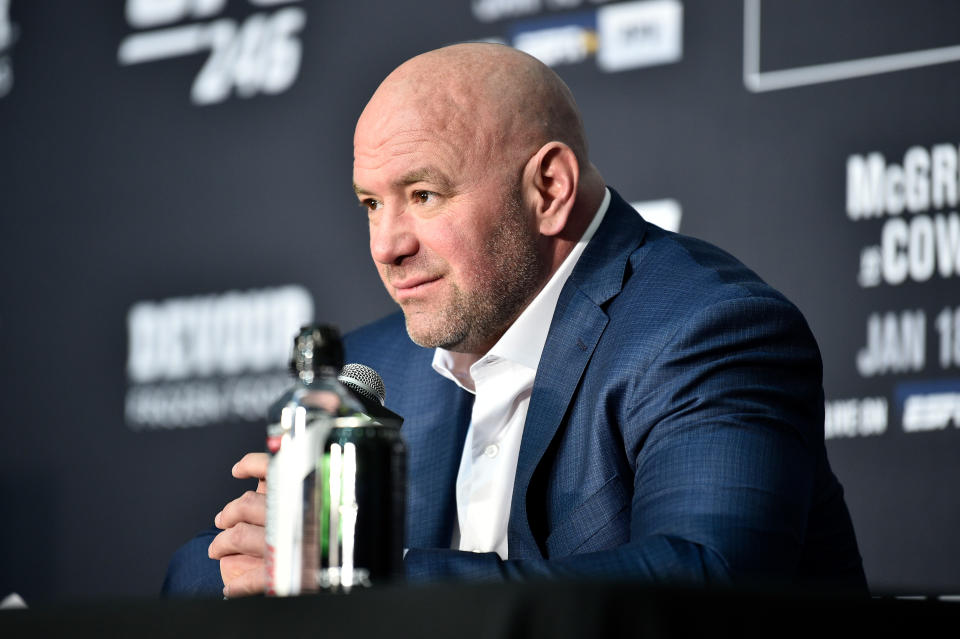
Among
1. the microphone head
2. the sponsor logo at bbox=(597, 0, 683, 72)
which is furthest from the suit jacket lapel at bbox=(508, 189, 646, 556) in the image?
the sponsor logo at bbox=(597, 0, 683, 72)

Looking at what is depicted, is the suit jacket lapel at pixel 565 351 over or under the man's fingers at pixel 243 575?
over

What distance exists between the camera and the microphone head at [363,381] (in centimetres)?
141

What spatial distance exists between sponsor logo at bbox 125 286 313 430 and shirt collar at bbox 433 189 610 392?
3.48 feet

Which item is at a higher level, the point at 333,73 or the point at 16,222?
the point at 333,73

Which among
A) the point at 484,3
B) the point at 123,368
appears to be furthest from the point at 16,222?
the point at 484,3

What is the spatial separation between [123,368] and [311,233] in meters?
0.71

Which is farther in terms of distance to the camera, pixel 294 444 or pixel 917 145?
pixel 917 145

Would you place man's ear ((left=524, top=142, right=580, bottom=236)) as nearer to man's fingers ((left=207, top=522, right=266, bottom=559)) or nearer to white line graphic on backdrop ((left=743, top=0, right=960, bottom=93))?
white line graphic on backdrop ((left=743, top=0, right=960, bottom=93))

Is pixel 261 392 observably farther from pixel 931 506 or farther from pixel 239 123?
pixel 931 506

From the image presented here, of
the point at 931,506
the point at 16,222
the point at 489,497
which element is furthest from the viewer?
the point at 16,222

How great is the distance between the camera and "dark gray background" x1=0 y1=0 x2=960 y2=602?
96.3 inches

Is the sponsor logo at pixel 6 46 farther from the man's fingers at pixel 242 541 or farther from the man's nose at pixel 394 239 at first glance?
the man's fingers at pixel 242 541

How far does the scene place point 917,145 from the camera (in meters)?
2.44

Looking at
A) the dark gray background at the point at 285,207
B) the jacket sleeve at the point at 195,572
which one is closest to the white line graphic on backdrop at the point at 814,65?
the dark gray background at the point at 285,207
